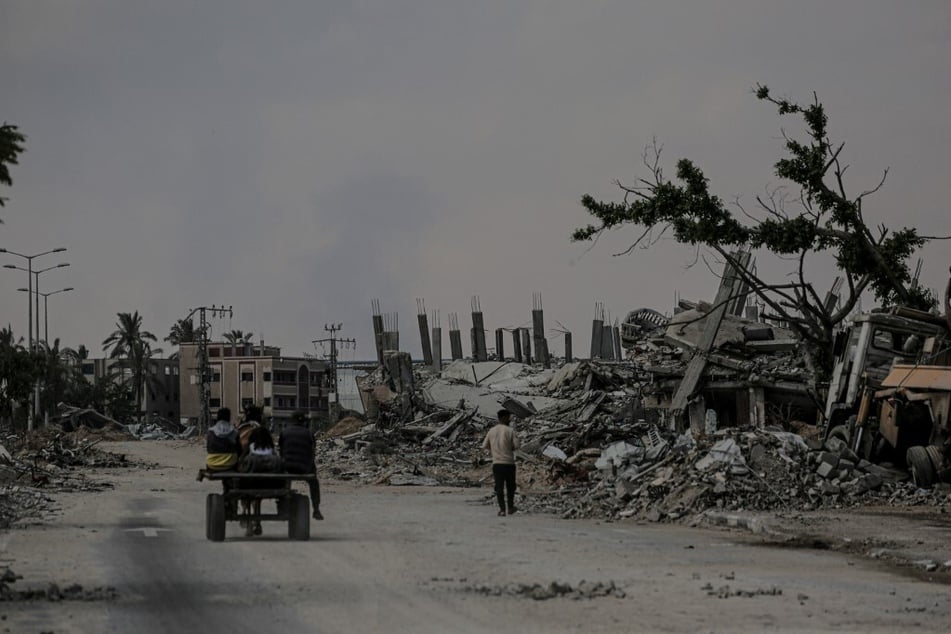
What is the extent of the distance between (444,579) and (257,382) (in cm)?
12206

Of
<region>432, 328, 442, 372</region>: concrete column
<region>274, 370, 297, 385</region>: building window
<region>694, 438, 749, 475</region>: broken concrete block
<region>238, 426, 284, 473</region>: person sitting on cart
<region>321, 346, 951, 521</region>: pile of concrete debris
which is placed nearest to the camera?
<region>238, 426, 284, 473</region>: person sitting on cart

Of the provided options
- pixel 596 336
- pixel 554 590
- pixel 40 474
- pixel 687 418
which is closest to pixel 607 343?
pixel 596 336

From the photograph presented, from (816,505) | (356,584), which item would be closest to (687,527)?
(816,505)

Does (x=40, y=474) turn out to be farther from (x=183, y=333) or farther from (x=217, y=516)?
(x=183, y=333)

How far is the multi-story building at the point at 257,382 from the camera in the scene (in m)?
132

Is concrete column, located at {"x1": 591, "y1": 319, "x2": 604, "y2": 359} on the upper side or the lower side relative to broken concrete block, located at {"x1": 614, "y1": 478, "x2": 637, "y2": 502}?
upper

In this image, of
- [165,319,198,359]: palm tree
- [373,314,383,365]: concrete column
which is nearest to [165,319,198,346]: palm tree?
[165,319,198,359]: palm tree

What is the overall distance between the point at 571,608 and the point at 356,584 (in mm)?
2368

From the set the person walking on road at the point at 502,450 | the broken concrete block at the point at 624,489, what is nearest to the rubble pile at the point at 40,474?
the person walking on road at the point at 502,450

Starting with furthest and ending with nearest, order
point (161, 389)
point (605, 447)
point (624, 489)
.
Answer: point (161, 389) < point (605, 447) < point (624, 489)

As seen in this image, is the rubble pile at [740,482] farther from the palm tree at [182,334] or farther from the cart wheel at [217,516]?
the palm tree at [182,334]

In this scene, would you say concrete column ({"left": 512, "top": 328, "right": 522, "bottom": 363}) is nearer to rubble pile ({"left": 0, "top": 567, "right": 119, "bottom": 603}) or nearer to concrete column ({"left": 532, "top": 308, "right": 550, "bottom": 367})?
concrete column ({"left": 532, "top": 308, "right": 550, "bottom": 367})

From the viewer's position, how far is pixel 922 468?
→ 73.2ft

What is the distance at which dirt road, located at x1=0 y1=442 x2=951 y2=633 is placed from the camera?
31.5 feet
